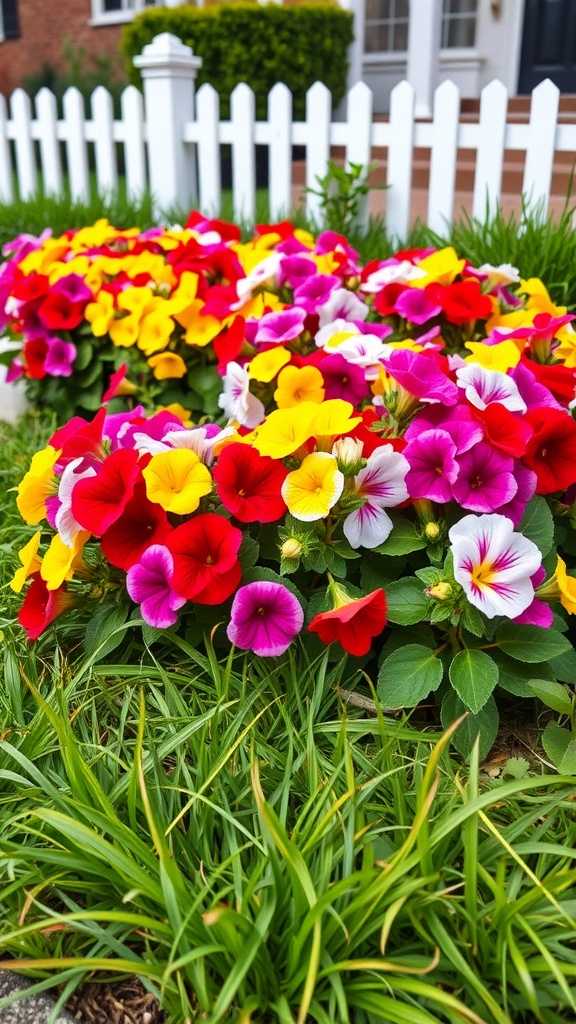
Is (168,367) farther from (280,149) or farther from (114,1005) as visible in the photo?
(280,149)

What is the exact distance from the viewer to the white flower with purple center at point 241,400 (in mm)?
1892

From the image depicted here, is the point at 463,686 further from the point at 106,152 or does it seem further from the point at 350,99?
the point at 106,152

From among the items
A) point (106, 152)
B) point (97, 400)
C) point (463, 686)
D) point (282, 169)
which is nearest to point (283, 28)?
point (106, 152)

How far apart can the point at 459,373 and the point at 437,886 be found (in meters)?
0.90

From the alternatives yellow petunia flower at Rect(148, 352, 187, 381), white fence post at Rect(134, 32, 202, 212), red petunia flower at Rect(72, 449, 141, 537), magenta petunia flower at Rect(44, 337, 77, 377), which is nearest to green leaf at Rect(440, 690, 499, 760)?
red petunia flower at Rect(72, 449, 141, 537)

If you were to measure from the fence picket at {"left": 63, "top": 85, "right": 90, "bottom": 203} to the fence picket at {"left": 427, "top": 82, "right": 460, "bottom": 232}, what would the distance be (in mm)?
2182

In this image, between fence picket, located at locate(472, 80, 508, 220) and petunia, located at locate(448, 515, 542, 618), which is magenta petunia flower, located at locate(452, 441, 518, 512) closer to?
petunia, located at locate(448, 515, 542, 618)

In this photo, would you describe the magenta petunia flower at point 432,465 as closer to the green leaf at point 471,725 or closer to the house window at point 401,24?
the green leaf at point 471,725

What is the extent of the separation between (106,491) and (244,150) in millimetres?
3221

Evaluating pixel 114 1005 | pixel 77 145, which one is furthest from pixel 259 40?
pixel 114 1005

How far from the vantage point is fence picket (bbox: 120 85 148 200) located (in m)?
4.47

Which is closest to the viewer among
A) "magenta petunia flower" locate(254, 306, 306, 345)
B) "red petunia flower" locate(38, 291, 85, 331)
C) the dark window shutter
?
"magenta petunia flower" locate(254, 306, 306, 345)

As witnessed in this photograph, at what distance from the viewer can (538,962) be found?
101 cm

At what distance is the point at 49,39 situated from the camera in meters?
14.1
